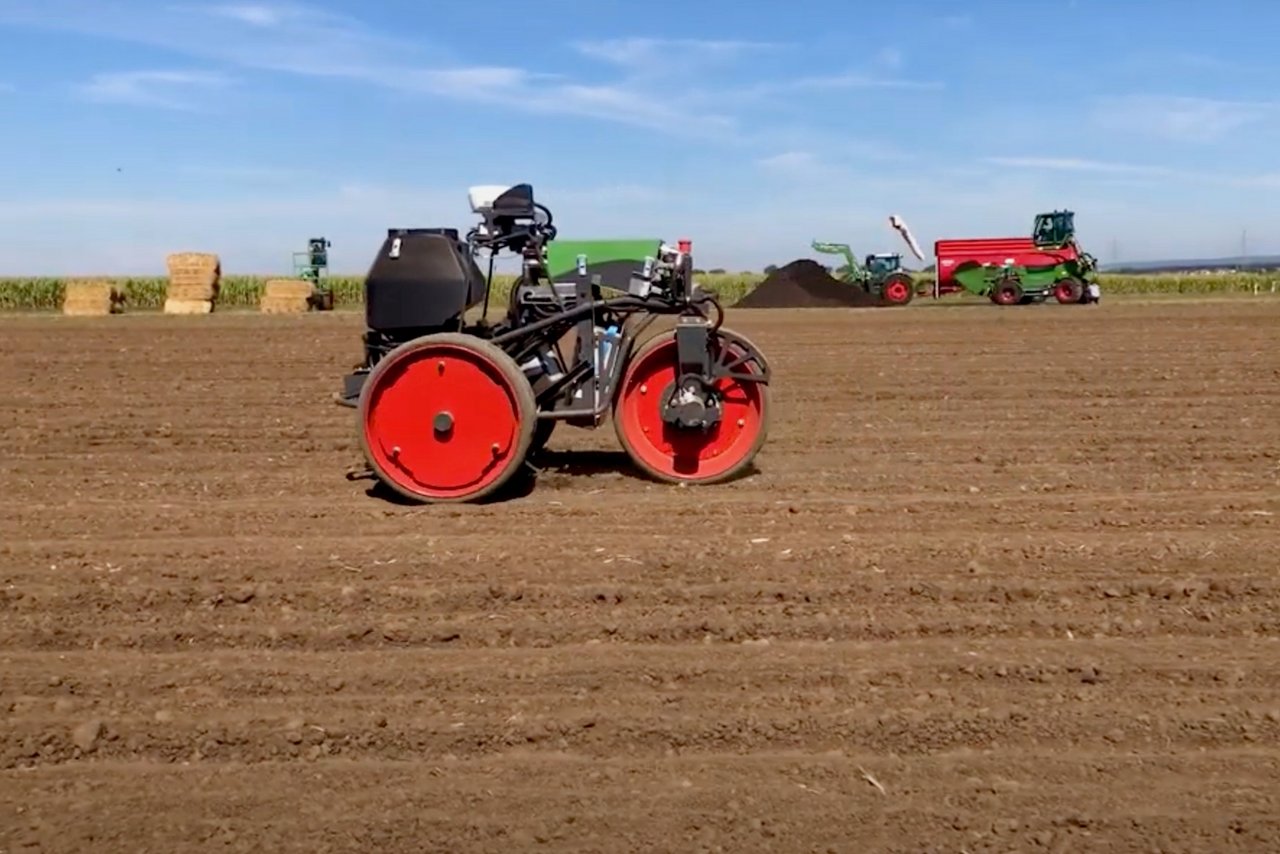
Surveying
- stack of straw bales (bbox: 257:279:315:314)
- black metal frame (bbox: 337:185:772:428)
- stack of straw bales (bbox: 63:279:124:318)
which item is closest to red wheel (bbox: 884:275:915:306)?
stack of straw bales (bbox: 257:279:315:314)

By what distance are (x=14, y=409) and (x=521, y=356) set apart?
218 inches

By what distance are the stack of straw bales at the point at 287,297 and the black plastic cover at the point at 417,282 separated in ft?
86.3

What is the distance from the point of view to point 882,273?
36.8m

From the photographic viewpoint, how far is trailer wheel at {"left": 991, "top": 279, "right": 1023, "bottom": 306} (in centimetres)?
3212

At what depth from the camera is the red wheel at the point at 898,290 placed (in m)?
34.8

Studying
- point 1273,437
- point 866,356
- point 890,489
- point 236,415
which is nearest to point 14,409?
point 236,415

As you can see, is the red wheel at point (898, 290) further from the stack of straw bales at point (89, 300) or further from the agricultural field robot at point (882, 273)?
the stack of straw bales at point (89, 300)

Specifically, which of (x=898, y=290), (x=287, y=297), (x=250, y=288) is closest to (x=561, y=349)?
(x=287, y=297)

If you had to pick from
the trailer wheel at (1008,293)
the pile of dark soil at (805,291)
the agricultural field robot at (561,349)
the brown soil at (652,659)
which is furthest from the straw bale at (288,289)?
the agricultural field robot at (561,349)

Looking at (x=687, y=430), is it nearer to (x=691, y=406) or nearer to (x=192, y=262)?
(x=691, y=406)

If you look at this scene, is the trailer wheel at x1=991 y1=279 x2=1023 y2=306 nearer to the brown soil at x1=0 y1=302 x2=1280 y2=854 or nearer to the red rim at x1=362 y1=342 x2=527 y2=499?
the brown soil at x1=0 y1=302 x2=1280 y2=854

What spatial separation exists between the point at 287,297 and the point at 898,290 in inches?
601

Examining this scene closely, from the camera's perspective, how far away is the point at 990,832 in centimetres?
349

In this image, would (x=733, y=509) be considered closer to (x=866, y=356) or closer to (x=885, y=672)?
(x=885, y=672)
